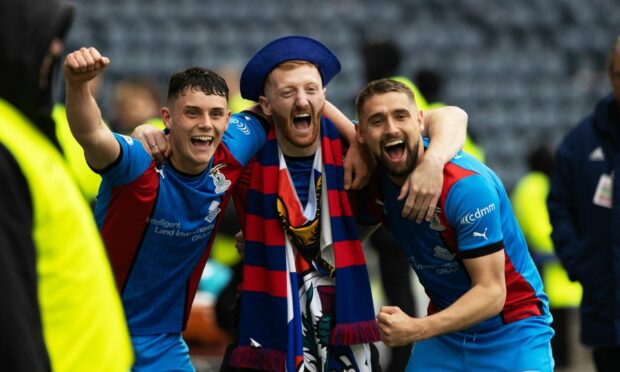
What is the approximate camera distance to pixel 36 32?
260 centimetres

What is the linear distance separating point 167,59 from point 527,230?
242 inches

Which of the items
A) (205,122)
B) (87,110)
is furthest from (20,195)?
(205,122)

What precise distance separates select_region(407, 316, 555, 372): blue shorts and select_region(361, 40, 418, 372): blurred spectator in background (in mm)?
2885

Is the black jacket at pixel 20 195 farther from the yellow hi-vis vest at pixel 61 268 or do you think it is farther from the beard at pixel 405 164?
the beard at pixel 405 164


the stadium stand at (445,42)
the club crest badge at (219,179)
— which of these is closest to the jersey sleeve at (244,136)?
the club crest badge at (219,179)

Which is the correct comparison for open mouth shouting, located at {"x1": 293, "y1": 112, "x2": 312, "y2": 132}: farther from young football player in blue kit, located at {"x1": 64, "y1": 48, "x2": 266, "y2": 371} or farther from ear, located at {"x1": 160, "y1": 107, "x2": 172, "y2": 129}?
ear, located at {"x1": 160, "y1": 107, "x2": 172, "y2": 129}

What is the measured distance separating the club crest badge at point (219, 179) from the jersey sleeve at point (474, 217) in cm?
99

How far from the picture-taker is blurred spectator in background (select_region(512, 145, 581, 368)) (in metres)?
9.87

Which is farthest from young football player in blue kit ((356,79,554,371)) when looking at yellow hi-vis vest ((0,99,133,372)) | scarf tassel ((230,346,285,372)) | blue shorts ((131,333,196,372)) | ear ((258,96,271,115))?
yellow hi-vis vest ((0,99,133,372))

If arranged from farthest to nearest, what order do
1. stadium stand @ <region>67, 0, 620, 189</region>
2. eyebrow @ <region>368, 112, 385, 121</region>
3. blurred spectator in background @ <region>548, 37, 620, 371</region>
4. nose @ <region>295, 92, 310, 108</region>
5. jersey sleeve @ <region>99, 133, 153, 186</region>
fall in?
1. stadium stand @ <region>67, 0, 620, 189</region>
2. blurred spectator in background @ <region>548, 37, 620, 371</region>
3. nose @ <region>295, 92, 310, 108</region>
4. eyebrow @ <region>368, 112, 385, 121</region>
5. jersey sleeve @ <region>99, 133, 153, 186</region>

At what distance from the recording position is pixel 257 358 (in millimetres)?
4949

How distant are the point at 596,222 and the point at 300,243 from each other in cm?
184

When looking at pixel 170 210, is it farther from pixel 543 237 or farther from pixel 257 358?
pixel 543 237

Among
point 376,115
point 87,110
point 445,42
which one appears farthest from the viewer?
point 445,42
